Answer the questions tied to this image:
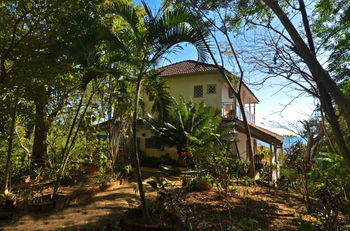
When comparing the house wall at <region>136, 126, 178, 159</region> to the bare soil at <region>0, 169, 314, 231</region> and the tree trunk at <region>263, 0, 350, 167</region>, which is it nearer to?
the bare soil at <region>0, 169, 314, 231</region>

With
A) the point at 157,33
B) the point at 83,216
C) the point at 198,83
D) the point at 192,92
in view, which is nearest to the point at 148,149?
the point at 192,92

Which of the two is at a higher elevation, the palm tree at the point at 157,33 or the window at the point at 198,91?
the window at the point at 198,91

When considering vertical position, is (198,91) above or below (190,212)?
above

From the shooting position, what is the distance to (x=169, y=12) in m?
4.09

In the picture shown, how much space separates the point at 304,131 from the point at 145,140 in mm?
10813

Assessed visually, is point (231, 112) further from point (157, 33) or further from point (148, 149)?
point (157, 33)

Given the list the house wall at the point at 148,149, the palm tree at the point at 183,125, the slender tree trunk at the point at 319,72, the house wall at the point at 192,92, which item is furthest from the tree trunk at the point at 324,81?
the house wall at the point at 148,149

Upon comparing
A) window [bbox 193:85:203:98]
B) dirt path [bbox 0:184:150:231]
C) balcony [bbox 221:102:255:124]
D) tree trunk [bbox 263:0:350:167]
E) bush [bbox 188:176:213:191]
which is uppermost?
window [bbox 193:85:203:98]

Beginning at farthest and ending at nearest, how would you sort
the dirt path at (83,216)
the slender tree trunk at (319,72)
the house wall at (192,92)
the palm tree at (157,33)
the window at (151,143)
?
the window at (151,143)
the house wall at (192,92)
the dirt path at (83,216)
the palm tree at (157,33)
the slender tree trunk at (319,72)

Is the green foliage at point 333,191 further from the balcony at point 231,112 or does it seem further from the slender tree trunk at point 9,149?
the balcony at point 231,112

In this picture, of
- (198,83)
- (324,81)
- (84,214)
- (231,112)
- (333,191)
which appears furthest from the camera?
(198,83)

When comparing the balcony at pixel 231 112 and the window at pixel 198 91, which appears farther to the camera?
the window at pixel 198 91

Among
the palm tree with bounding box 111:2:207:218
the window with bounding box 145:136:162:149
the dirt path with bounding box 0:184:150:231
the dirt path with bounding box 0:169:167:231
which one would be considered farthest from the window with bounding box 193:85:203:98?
the palm tree with bounding box 111:2:207:218

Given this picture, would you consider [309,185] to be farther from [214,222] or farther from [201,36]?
[201,36]
